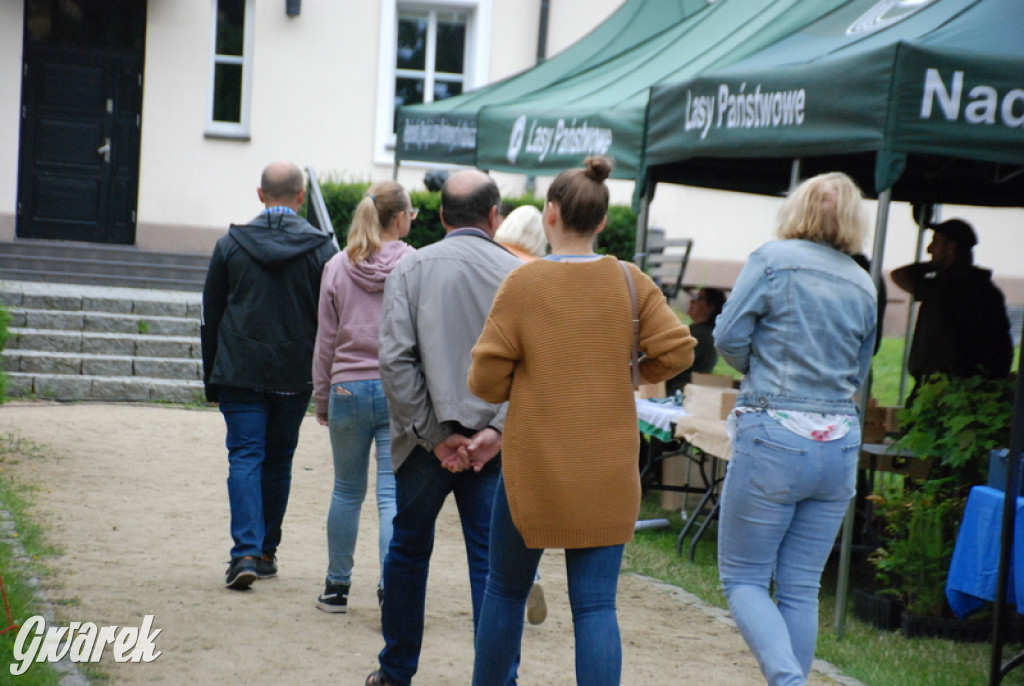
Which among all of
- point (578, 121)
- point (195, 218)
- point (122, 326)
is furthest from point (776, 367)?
point (195, 218)

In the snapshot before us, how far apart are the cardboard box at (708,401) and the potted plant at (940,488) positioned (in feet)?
2.84

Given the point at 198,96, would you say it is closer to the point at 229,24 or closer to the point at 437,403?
the point at 229,24

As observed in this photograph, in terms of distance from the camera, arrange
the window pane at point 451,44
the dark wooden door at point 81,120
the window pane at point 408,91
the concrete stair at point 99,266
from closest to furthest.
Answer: the concrete stair at point 99,266 → the dark wooden door at point 81,120 → the window pane at point 408,91 → the window pane at point 451,44

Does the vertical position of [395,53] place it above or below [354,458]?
above

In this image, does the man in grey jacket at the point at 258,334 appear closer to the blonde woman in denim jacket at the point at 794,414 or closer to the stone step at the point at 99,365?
the blonde woman in denim jacket at the point at 794,414

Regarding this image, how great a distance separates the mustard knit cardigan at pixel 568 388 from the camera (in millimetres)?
3234

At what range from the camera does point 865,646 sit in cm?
513

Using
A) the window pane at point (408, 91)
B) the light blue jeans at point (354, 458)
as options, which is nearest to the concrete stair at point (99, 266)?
the window pane at point (408, 91)

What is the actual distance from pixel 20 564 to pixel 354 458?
1652 millimetres

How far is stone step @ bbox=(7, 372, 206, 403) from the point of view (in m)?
10.4

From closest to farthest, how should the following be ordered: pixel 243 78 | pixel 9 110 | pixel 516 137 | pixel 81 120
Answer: pixel 516 137 → pixel 9 110 → pixel 81 120 → pixel 243 78

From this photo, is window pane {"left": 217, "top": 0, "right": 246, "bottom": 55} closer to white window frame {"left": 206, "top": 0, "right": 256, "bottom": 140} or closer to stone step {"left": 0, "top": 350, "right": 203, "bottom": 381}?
white window frame {"left": 206, "top": 0, "right": 256, "bottom": 140}

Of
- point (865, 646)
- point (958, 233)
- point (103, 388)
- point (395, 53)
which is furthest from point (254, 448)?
point (395, 53)

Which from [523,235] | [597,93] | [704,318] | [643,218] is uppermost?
[597,93]
